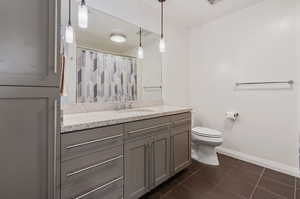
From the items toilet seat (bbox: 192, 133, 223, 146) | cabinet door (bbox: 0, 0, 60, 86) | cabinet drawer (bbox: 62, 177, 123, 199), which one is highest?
cabinet door (bbox: 0, 0, 60, 86)

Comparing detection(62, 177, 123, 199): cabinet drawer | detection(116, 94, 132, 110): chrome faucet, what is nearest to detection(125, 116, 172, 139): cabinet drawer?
detection(62, 177, 123, 199): cabinet drawer

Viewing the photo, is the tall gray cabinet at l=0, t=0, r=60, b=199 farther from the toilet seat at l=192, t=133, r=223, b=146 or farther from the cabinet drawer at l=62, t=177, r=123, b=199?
the toilet seat at l=192, t=133, r=223, b=146

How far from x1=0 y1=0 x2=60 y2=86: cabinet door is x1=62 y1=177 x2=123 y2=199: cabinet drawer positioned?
81cm

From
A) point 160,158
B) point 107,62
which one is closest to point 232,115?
point 160,158

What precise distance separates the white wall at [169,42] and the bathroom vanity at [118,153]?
3.05 ft

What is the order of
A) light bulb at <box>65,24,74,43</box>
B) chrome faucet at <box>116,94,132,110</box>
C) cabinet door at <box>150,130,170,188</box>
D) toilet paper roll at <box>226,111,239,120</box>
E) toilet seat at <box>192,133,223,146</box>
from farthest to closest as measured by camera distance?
1. toilet paper roll at <box>226,111,239,120</box>
2. toilet seat at <box>192,133,223,146</box>
3. chrome faucet at <box>116,94,132,110</box>
4. cabinet door at <box>150,130,170,188</box>
5. light bulb at <box>65,24,74,43</box>

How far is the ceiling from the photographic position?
2.11 metres

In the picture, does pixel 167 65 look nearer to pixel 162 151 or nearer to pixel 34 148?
pixel 162 151

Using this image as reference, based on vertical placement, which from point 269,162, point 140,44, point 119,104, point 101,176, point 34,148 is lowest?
point 269,162

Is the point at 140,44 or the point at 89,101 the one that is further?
the point at 140,44

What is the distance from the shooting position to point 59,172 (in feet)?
2.96

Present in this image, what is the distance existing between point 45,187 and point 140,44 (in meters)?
1.95

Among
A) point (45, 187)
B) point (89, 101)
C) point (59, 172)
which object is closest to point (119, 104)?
point (89, 101)

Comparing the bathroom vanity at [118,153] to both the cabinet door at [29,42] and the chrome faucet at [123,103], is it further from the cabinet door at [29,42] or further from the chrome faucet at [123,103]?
the chrome faucet at [123,103]
